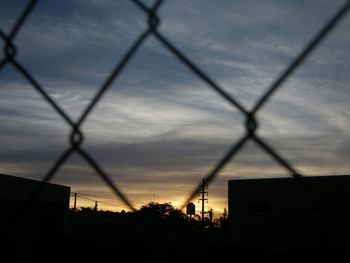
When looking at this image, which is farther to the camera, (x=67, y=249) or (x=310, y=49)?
(x=67, y=249)

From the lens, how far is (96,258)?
3096 millimetres

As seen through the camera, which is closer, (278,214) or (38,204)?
(38,204)

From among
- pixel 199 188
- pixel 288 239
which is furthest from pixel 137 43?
pixel 288 239

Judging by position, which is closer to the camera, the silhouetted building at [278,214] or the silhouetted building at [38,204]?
the silhouetted building at [38,204]

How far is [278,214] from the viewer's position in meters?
25.9

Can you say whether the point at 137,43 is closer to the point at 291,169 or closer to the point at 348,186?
the point at 291,169

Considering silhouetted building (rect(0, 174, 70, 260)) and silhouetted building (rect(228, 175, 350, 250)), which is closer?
silhouetted building (rect(0, 174, 70, 260))

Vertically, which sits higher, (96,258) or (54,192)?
(54,192)

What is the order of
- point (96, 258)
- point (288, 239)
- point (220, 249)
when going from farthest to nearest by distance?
point (288, 239), point (96, 258), point (220, 249)

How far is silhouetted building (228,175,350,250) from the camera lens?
22983mm

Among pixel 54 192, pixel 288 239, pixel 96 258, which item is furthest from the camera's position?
pixel 288 239

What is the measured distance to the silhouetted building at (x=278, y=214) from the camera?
22983mm

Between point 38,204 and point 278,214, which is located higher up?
point 278,214

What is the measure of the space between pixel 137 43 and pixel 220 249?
1.49 m
